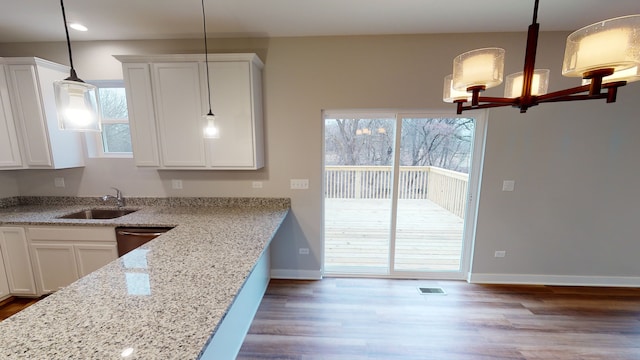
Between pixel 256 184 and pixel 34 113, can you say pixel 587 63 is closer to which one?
pixel 256 184

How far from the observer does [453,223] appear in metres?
3.15

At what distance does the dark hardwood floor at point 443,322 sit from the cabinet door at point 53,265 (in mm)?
1887

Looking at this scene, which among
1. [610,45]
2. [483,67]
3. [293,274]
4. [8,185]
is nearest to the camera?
[610,45]

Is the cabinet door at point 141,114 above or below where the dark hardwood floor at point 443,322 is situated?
above

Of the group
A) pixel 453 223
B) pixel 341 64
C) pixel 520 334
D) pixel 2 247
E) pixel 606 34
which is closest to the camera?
pixel 606 34

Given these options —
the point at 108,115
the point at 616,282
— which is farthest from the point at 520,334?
the point at 108,115

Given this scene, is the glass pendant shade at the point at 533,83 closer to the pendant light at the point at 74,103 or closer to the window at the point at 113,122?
the pendant light at the point at 74,103

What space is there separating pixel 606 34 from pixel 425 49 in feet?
5.83

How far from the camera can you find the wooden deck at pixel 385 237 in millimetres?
2979

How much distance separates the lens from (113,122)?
2.71m

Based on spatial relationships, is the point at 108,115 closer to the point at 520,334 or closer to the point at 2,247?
the point at 2,247

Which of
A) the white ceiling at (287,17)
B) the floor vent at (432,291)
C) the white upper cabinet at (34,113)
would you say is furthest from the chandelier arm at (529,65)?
the white upper cabinet at (34,113)

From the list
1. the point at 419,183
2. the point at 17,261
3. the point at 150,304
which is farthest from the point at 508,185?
the point at 17,261

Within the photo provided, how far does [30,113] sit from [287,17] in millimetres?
2725
